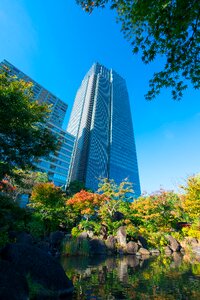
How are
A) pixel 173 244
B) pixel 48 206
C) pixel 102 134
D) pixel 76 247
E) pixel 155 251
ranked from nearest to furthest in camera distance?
pixel 76 247, pixel 48 206, pixel 155 251, pixel 173 244, pixel 102 134

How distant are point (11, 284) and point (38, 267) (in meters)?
1.63

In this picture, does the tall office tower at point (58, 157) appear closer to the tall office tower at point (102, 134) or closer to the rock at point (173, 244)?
the tall office tower at point (102, 134)

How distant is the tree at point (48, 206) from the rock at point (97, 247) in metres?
4.22

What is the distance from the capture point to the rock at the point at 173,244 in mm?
20172

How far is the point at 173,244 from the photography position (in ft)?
67.1

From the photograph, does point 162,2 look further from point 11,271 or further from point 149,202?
point 149,202

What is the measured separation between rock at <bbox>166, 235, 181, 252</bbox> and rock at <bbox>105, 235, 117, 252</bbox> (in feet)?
23.4

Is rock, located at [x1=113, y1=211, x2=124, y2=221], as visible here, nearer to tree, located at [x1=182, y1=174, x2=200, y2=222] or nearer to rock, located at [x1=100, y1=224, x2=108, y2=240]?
rock, located at [x1=100, y1=224, x2=108, y2=240]

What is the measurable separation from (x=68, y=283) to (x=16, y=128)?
6607 millimetres

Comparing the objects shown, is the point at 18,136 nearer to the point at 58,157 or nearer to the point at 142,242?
the point at 142,242

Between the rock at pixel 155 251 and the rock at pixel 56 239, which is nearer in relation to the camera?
the rock at pixel 56 239

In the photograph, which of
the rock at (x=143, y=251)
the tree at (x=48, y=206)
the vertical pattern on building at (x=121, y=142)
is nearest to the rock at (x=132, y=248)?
the rock at (x=143, y=251)

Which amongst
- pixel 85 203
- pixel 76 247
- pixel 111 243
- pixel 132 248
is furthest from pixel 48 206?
pixel 132 248

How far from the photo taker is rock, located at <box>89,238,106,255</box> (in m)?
16.4
